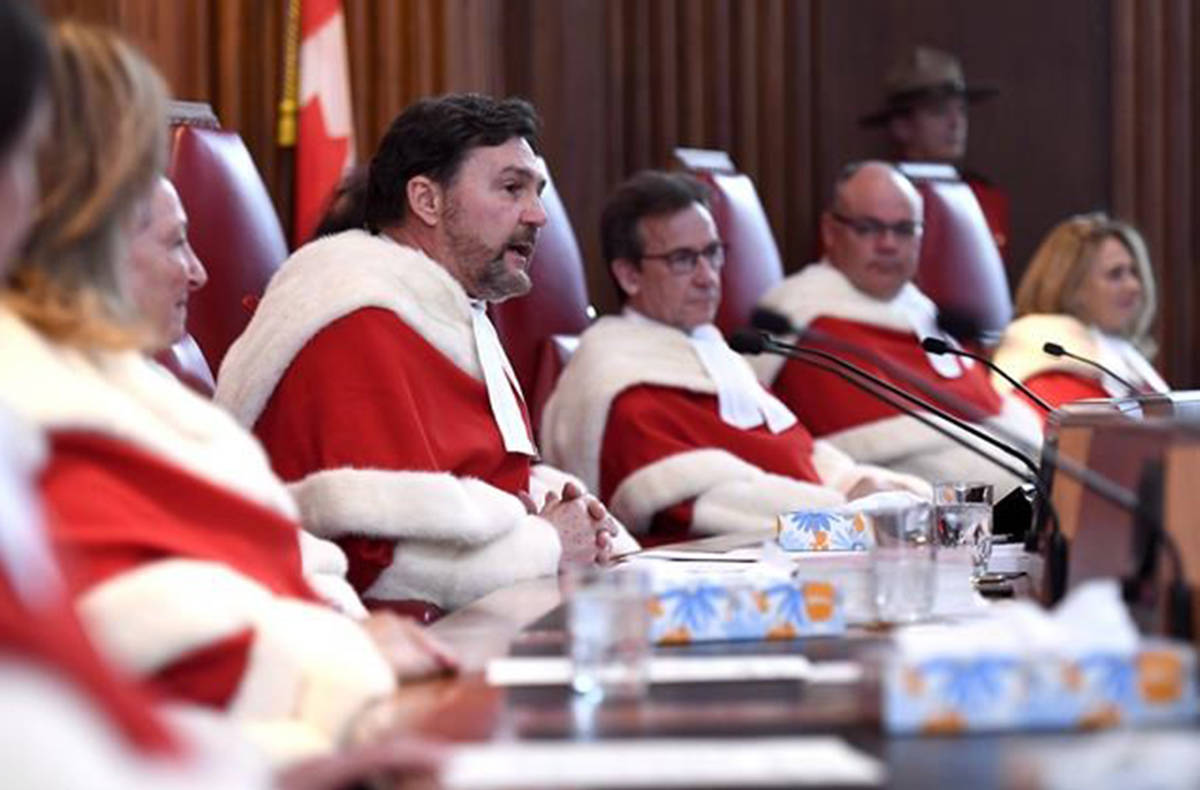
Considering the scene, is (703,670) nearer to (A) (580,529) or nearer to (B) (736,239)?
(A) (580,529)

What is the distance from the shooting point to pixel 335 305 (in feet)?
12.0

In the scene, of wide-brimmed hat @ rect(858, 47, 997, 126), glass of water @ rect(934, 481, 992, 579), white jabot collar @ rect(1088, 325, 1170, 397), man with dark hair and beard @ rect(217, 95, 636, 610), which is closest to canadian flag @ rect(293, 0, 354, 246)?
man with dark hair and beard @ rect(217, 95, 636, 610)

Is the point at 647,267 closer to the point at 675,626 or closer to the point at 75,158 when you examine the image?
the point at 675,626

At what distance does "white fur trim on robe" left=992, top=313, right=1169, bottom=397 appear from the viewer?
20.8 ft

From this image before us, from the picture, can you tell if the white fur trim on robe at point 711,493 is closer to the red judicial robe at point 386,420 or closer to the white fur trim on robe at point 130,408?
the red judicial robe at point 386,420

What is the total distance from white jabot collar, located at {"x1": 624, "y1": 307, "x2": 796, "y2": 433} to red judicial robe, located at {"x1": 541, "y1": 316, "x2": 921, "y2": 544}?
2 cm

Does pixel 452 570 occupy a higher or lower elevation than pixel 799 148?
lower

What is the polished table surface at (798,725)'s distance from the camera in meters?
1.42

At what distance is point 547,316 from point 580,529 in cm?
156

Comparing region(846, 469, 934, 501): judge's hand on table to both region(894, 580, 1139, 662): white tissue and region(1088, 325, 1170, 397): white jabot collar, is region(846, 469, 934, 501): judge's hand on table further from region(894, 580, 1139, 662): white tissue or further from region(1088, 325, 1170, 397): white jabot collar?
region(894, 580, 1139, 662): white tissue

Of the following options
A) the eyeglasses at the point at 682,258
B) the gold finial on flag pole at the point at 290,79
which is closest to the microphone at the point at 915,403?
the eyeglasses at the point at 682,258

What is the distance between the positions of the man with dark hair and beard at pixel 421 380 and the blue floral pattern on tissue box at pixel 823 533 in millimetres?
392

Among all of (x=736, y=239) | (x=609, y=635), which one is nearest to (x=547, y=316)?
(x=736, y=239)

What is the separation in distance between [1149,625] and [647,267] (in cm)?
341
